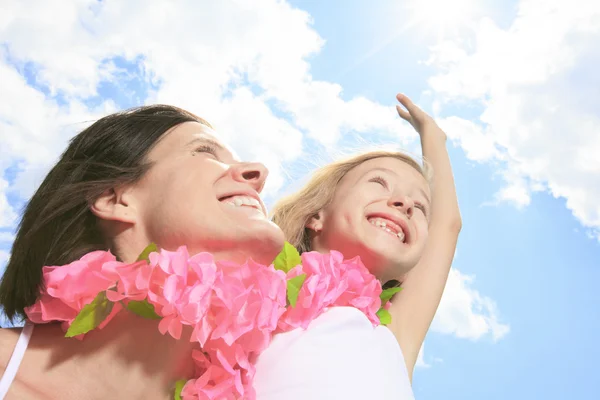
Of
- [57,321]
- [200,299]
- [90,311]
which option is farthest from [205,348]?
[57,321]

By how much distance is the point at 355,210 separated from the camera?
3.05 m

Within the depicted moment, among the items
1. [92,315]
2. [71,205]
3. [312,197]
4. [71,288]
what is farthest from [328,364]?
[312,197]

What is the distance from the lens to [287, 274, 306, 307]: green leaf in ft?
7.64

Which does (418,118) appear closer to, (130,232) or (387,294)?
(387,294)

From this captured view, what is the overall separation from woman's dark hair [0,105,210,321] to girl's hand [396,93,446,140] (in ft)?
6.48

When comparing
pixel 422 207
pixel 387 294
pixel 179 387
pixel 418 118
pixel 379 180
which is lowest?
pixel 179 387

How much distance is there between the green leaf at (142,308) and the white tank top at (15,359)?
0.41m

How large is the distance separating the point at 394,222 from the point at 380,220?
73 millimetres

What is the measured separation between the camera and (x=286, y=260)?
2.58m

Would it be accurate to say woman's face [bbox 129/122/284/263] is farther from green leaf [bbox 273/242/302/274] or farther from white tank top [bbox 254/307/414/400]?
white tank top [bbox 254/307/414/400]

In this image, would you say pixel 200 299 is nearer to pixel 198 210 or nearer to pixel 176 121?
pixel 198 210

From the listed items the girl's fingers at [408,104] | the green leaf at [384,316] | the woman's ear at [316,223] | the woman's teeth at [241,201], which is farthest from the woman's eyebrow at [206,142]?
the girl's fingers at [408,104]

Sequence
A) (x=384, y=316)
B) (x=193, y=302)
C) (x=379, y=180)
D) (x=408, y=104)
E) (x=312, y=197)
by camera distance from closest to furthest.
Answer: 1. (x=193, y=302)
2. (x=384, y=316)
3. (x=379, y=180)
4. (x=312, y=197)
5. (x=408, y=104)

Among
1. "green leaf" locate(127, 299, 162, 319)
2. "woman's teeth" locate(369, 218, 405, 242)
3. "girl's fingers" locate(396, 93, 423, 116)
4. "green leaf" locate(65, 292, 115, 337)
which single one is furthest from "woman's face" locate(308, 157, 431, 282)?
"green leaf" locate(65, 292, 115, 337)
